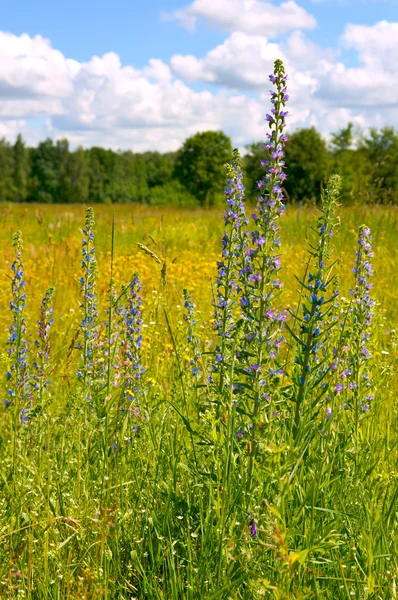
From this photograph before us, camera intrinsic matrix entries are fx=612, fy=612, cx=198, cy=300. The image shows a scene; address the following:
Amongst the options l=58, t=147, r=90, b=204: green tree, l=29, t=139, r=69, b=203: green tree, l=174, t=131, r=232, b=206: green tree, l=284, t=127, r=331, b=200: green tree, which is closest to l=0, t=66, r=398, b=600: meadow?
l=284, t=127, r=331, b=200: green tree

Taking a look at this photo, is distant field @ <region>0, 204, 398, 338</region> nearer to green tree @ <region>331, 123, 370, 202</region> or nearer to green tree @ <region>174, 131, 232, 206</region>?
green tree @ <region>331, 123, 370, 202</region>

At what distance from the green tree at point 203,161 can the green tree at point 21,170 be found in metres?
56.6

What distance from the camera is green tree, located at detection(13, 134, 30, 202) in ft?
349

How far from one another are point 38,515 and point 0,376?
7.11ft

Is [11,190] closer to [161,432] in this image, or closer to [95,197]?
[95,197]

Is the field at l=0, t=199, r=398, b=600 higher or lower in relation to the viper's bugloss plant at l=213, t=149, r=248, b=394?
lower

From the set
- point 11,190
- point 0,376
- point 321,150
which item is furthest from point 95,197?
point 0,376

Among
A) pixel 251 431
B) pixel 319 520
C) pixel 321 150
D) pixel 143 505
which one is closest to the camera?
pixel 319 520

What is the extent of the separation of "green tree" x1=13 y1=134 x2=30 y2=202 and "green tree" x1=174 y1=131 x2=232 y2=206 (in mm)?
56584

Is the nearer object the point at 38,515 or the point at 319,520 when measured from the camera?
the point at 319,520

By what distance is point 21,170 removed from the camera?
10694 cm

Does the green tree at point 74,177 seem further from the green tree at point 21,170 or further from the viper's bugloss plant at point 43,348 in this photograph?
the viper's bugloss plant at point 43,348

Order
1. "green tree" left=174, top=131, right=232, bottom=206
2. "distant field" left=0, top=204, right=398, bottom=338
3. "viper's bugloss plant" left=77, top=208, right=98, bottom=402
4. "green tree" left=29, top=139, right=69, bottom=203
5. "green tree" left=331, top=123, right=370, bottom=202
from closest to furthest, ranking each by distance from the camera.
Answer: "viper's bugloss plant" left=77, top=208, right=98, bottom=402, "distant field" left=0, top=204, right=398, bottom=338, "green tree" left=331, top=123, right=370, bottom=202, "green tree" left=174, top=131, right=232, bottom=206, "green tree" left=29, top=139, right=69, bottom=203

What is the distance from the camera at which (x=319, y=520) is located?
6.58 feet
